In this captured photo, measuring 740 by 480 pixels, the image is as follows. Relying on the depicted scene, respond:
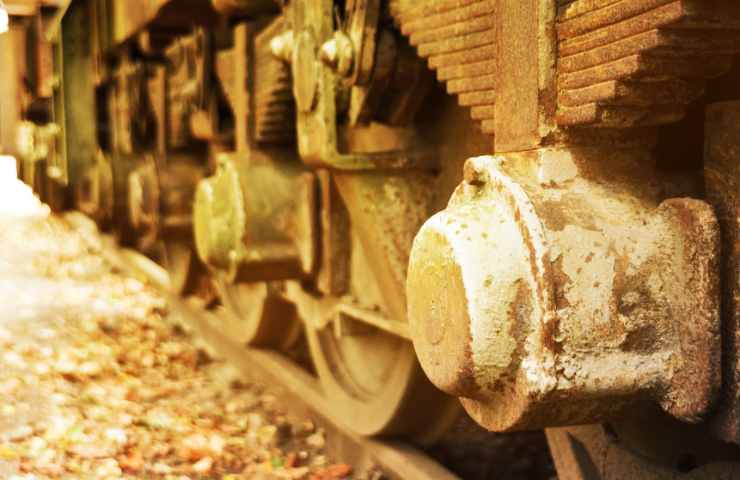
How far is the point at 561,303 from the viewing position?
136 cm

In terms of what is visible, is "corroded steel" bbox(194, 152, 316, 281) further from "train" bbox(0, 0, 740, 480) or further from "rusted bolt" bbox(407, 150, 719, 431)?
"rusted bolt" bbox(407, 150, 719, 431)

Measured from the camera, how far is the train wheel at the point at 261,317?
161 inches

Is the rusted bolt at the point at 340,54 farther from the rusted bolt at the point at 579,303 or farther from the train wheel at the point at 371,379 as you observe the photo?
the rusted bolt at the point at 579,303

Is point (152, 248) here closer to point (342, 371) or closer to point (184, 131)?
point (184, 131)

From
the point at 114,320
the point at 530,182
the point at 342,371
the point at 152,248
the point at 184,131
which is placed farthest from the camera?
the point at 152,248

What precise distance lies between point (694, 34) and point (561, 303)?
42cm

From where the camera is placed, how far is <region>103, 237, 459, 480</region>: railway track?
279cm

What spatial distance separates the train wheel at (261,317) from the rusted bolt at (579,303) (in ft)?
8.21

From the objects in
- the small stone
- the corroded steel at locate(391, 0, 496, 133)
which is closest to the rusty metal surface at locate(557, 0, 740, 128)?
the corroded steel at locate(391, 0, 496, 133)

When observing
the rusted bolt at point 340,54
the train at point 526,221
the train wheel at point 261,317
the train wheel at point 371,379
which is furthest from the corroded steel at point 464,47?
the train wheel at point 261,317

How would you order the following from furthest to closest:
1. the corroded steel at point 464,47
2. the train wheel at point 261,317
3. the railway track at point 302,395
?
the train wheel at point 261,317 < the railway track at point 302,395 < the corroded steel at point 464,47

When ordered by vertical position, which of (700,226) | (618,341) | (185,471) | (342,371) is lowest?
(185,471)

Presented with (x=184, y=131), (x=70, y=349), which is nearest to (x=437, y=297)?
(x=70, y=349)

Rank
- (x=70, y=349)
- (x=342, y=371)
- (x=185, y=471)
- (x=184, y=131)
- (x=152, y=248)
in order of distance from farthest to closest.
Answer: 1. (x=152, y=248)
2. (x=184, y=131)
3. (x=70, y=349)
4. (x=342, y=371)
5. (x=185, y=471)
